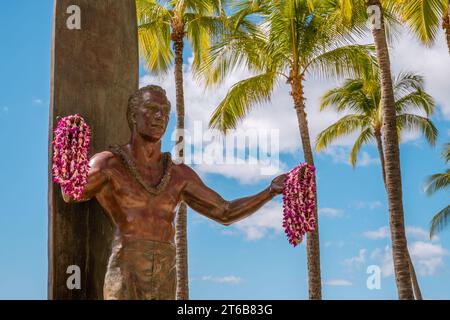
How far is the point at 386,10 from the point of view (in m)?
18.8

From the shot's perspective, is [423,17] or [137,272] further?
[423,17]

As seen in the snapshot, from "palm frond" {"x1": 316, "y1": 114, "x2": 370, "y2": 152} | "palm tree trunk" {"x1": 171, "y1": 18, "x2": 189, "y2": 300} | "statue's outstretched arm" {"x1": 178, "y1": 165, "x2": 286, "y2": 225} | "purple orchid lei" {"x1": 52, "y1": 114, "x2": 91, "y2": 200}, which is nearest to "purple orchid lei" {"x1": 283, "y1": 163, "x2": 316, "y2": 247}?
"statue's outstretched arm" {"x1": 178, "y1": 165, "x2": 286, "y2": 225}

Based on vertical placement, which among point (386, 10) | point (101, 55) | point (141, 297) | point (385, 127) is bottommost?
point (141, 297)

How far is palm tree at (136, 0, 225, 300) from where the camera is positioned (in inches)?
755

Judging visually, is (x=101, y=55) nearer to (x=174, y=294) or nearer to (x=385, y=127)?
(x=174, y=294)

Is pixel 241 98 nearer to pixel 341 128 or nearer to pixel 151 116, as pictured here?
pixel 341 128

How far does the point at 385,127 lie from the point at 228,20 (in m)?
6.43

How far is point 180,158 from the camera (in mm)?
12023

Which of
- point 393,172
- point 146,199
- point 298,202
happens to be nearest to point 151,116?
point 146,199

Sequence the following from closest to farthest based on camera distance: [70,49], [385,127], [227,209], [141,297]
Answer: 1. [141,297]
2. [227,209]
3. [70,49]
4. [385,127]

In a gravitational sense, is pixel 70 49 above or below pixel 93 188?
above

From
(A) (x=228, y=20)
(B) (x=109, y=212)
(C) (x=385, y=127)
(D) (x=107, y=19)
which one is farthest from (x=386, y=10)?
(B) (x=109, y=212)

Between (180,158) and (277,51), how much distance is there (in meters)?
7.41

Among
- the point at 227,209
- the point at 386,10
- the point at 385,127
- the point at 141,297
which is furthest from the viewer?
the point at 386,10
